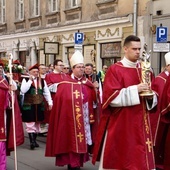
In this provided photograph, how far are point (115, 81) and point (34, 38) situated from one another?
21.6 metres

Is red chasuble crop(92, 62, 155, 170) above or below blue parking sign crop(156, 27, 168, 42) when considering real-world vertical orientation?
below

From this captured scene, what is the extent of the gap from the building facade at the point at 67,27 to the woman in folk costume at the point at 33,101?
7.23m

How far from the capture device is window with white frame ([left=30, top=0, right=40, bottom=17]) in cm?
2678

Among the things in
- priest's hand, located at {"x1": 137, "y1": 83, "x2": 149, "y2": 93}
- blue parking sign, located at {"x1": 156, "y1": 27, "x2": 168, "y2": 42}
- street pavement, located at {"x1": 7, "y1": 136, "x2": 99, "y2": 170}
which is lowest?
street pavement, located at {"x1": 7, "y1": 136, "x2": 99, "y2": 170}

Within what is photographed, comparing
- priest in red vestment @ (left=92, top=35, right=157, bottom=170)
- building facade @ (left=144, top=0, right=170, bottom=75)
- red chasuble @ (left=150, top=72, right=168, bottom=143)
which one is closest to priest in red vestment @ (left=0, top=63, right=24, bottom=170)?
red chasuble @ (left=150, top=72, right=168, bottom=143)

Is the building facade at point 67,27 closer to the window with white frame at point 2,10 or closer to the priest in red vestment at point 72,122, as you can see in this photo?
the window with white frame at point 2,10

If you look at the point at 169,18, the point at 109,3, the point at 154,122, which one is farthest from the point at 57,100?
the point at 109,3

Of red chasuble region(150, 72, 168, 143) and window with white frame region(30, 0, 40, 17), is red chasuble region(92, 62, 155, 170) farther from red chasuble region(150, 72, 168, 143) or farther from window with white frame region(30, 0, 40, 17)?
window with white frame region(30, 0, 40, 17)

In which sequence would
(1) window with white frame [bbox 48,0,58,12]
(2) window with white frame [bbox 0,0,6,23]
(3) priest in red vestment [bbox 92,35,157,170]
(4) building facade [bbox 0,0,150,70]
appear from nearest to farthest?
1. (3) priest in red vestment [bbox 92,35,157,170]
2. (4) building facade [bbox 0,0,150,70]
3. (1) window with white frame [bbox 48,0,58,12]
4. (2) window with white frame [bbox 0,0,6,23]

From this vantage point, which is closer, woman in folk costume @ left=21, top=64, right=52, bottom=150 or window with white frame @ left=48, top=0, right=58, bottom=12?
woman in folk costume @ left=21, top=64, right=52, bottom=150

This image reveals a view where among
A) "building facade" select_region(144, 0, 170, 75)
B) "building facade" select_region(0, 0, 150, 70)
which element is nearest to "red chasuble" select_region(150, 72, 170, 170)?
"building facade" select_region(144, 0, 170, 75)

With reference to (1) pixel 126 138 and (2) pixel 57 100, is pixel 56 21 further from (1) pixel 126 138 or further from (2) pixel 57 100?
(1) pixel 126 138

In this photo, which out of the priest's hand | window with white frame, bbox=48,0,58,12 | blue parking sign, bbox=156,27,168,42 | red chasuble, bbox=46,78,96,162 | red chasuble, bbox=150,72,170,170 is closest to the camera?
the priest's hand

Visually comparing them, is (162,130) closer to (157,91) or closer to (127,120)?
(157,91)
